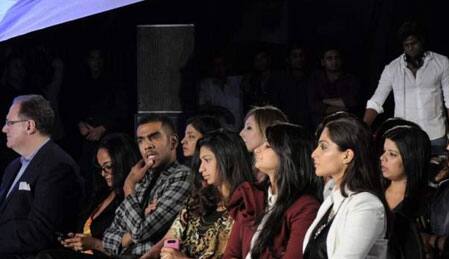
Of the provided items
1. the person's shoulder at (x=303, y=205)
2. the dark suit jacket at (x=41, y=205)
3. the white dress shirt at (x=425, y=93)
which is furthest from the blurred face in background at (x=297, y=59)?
the person's shoulder at (x=303, y=205)

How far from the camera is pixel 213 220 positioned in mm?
6668

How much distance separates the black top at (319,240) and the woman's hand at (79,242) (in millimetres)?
2366

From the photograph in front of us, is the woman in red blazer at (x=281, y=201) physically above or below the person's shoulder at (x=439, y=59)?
below

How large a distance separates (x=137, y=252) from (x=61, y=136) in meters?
4.03

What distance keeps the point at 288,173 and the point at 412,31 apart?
372cm

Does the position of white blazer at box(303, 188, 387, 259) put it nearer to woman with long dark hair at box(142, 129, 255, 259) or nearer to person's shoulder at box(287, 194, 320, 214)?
person's shoulder at box(287, 194, 320, 214)

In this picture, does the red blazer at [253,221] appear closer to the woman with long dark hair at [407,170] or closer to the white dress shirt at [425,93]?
the woman with long dark hair at [407,170]

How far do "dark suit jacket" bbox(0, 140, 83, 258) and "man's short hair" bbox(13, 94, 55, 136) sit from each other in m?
0.17

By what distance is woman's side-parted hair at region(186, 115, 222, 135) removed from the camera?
7707mm

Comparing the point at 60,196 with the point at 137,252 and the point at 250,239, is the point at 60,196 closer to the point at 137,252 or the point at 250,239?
the point at 137,252

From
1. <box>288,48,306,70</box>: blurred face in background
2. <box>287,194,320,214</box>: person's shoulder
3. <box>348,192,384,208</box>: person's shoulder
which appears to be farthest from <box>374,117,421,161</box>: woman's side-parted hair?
<box>288,48,306,70</box>: blurred face in background

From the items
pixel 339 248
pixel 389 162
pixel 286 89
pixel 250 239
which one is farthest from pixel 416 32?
pixel 339 248

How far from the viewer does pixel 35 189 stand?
7.39m

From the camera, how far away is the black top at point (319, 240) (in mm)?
5355
